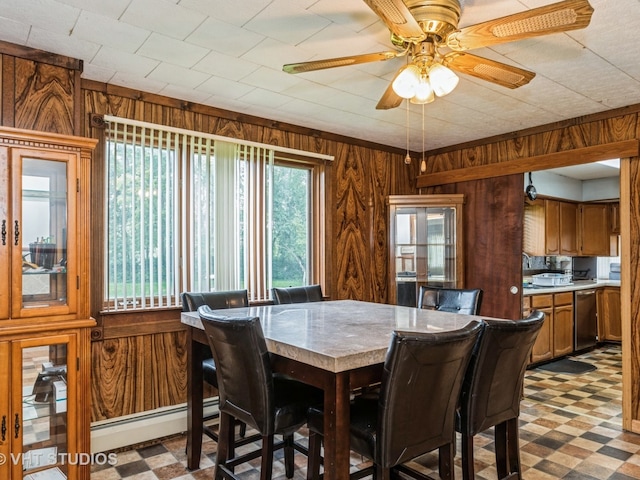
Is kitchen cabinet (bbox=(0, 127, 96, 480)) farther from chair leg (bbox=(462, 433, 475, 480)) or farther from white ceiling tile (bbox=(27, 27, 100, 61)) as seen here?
chair leg (bbox=(462, 433, 475, 480))

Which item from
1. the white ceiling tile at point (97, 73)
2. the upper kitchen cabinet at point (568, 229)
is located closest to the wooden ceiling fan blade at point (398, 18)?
the white ceiling tile at point (97, 73)

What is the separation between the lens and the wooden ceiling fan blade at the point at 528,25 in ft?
4.71

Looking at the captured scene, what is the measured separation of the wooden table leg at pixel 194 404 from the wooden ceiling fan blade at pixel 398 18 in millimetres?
1970

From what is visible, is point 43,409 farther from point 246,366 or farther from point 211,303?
point 246,366

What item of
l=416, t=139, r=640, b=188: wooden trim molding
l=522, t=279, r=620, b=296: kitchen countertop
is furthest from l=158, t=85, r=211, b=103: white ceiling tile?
l=522, t=279, r=620, b=296: kitchen countertop

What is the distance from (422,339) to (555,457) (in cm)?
195

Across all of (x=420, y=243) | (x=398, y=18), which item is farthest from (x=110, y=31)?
(x=420, y=243)

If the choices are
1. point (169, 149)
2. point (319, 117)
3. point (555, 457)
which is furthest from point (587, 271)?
point (169, 149)

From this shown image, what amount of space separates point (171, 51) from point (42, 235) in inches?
47.4

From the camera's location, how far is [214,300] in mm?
2979

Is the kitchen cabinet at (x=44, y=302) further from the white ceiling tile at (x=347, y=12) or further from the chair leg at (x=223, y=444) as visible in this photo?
the white ceiling tile at (x=347, y=12)

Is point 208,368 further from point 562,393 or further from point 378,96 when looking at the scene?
point 562,393

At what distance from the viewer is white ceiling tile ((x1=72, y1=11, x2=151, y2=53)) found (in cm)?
210

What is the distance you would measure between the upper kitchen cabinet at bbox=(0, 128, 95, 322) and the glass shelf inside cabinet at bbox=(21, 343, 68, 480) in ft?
0.71
